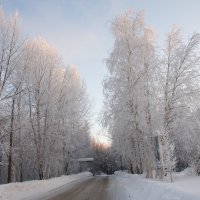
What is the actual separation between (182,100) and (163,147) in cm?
414

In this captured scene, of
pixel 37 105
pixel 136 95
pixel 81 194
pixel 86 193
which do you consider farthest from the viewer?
pixel 37 105

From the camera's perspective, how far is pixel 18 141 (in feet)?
113

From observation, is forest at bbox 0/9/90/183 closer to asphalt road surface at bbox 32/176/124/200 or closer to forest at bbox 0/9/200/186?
forest at bbox 0/9/200/186

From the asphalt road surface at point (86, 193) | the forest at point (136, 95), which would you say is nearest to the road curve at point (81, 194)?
the asphalt road surface at point (86, 193)

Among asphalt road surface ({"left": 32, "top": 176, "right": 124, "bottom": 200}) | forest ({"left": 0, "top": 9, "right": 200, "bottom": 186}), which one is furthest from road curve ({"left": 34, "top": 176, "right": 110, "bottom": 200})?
forest ({"left": 0, "top": 9, "right": 200, "bottom": 186})

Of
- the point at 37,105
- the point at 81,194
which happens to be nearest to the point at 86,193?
the point at 81,194

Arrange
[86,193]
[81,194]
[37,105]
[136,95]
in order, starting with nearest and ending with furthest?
[81,194]
[86,193]
[136,95]
[37,105]

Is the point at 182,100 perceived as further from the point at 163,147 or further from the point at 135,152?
the point at 135,152

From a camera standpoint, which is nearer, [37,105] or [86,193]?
[86,193]

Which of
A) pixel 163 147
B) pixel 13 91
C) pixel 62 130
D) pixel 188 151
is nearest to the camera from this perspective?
pixel 163 147

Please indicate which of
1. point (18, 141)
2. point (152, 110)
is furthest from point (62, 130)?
point (152, 110)

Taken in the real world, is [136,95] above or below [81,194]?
above

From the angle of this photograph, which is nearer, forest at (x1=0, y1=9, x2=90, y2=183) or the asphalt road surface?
the asphalt road surface

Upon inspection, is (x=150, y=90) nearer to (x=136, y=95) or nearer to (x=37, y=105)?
(x=136, y=95)
